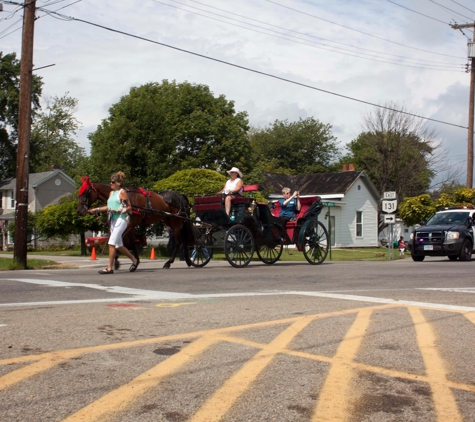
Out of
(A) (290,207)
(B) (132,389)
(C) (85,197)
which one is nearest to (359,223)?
(A) (290,207)

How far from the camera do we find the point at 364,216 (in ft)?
148

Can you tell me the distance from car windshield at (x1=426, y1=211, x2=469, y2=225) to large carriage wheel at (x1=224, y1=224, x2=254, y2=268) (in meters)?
10.7

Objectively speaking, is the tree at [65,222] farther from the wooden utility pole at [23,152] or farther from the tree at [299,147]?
the tree at [299,147]

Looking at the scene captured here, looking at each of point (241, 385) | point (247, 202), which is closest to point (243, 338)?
point (241, 385)

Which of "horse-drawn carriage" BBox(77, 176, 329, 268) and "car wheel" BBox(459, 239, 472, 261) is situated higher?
"horse-drawn carriage" BBox(77, 176, 329, 268)

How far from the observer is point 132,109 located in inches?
1419

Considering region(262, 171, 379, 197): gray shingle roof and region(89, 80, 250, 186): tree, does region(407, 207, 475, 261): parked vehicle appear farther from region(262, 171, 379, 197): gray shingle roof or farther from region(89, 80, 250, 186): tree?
region(262, 171, 379, 197): gray shingle roof

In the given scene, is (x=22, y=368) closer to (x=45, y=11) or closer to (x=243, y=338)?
(x=243, y=338)

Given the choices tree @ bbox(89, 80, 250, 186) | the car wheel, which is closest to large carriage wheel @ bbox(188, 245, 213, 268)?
the car wheel

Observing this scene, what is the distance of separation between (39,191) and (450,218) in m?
Answer: 40.4

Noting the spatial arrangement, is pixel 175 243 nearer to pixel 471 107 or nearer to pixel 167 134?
pixel 167 134

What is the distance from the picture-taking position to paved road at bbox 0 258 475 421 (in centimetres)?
415

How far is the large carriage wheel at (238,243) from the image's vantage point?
14.5 meters

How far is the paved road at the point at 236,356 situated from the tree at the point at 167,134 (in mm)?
25898
